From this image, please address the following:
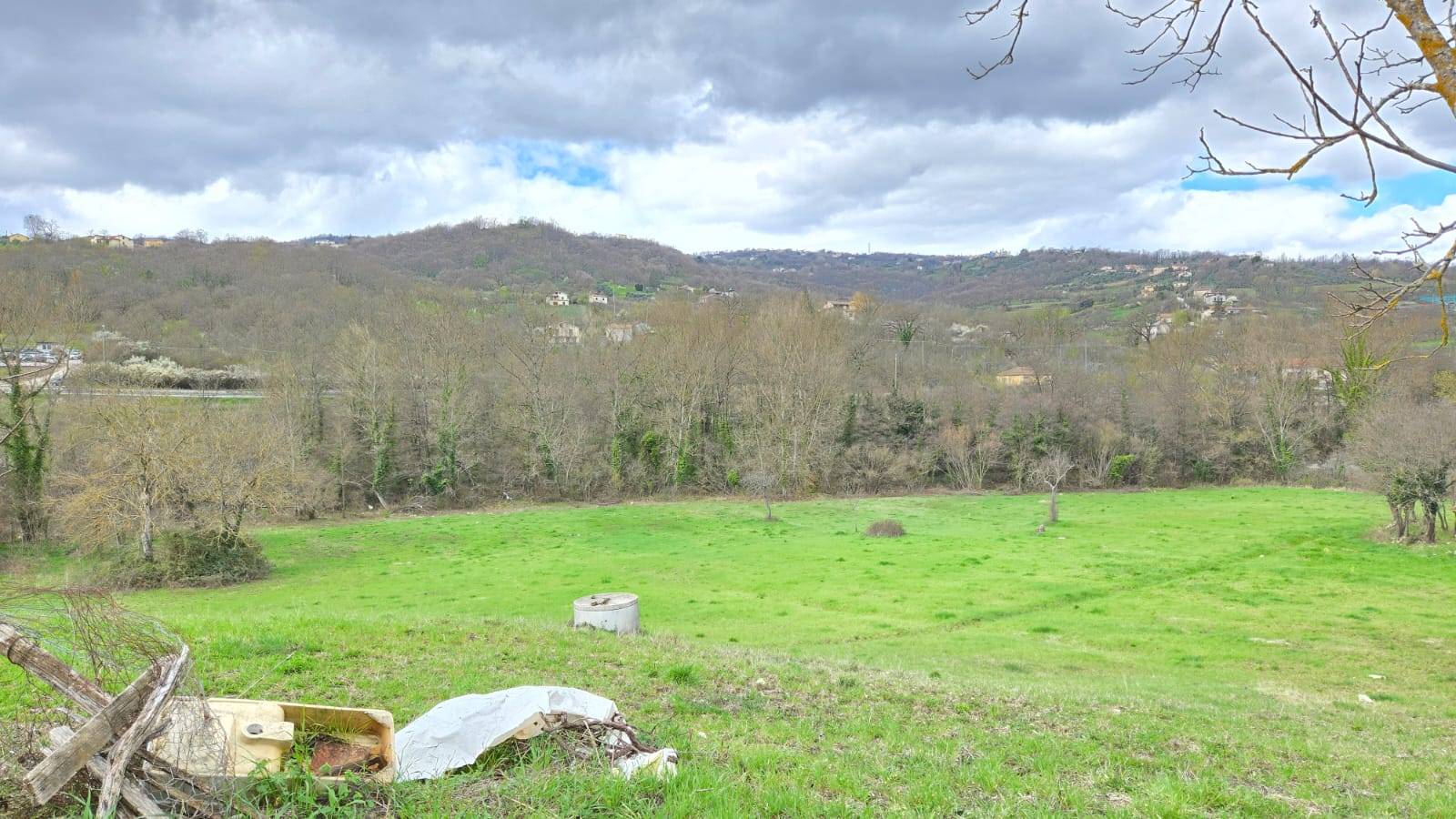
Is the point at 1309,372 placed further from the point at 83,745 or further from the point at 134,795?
the point at 83,745

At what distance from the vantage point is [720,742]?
5.88 metres

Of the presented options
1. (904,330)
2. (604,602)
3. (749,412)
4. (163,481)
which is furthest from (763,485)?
(904,330)

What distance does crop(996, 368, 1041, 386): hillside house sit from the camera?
5738cm

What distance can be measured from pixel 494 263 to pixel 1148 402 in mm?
71692

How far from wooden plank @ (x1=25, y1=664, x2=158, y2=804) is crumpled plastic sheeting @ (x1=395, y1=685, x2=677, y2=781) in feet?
4.72

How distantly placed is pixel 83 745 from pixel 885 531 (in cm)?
3207

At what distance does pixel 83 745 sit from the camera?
3354 millimetres

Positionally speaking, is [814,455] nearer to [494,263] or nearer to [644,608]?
[644,608]

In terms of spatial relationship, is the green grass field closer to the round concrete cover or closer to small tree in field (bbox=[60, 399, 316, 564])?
the round concrete cover

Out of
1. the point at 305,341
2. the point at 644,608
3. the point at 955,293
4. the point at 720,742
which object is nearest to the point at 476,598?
the point at 644,608

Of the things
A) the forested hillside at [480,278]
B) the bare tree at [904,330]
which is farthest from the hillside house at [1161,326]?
the bare tree at [904,330]

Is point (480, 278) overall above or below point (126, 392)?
above

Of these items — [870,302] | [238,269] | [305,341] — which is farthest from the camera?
[870,302]

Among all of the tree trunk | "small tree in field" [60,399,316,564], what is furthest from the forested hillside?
the tree trunk
